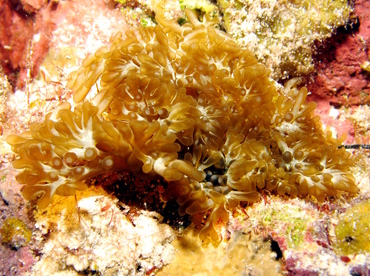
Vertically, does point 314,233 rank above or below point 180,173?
below

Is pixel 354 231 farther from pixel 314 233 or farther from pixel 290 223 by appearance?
pixel 290 223

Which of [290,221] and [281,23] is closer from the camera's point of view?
[290,221]

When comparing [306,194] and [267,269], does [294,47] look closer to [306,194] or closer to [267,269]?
[306,194]

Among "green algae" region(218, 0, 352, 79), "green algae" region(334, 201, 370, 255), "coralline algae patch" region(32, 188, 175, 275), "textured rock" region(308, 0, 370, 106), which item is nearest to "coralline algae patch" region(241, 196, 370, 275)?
"green algae" region(334, 201, 370, 255)

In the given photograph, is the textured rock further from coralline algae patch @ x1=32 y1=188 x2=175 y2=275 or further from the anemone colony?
coralline algae patch @ x1=32 y1=188 x2=175 y2=275

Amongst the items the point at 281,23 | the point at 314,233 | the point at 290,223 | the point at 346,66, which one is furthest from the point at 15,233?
the point at 346,66

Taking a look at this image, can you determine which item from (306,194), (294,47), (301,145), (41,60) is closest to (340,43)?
(294,47)

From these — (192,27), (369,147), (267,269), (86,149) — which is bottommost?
(267,269)
